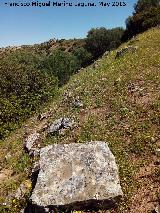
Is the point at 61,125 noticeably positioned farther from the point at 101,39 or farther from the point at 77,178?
the point at 101,39

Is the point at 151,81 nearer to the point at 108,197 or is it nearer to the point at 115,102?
the point at 115,102

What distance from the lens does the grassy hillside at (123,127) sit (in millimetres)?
14952

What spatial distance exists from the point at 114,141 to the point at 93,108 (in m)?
5.36

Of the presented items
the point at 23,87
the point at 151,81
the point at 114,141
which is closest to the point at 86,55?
the point at 23,87

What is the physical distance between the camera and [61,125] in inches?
871

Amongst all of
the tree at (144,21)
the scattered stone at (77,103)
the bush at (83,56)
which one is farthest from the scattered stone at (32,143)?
the bush at (83,56)

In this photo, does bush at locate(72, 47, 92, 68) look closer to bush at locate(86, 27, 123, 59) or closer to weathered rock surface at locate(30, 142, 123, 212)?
bush at locate(86, 27, 123, 59)

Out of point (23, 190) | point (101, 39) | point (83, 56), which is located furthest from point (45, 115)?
point (101, 39)

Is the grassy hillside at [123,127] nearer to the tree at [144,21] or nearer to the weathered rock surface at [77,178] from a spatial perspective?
the weathered rock surface at [77,178]

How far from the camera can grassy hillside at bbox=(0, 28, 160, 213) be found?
14952 millimetres

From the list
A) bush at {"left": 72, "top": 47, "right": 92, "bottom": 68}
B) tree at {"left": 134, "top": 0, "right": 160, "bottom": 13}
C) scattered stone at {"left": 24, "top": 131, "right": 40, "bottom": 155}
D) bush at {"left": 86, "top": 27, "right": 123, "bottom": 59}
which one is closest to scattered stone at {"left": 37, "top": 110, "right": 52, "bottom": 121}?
scattered stone at {"left": 24, "top": 131, "right": 40, "bottom": 155}

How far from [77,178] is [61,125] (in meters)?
7.89

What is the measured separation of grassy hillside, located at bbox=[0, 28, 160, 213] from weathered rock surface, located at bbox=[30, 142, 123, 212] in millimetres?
701

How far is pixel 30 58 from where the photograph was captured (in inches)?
3123
